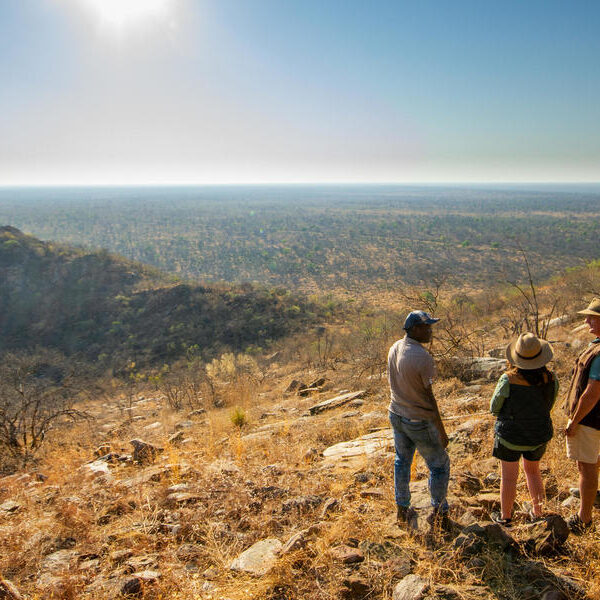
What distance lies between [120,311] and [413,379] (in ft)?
71.2

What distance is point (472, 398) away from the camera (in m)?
5.32

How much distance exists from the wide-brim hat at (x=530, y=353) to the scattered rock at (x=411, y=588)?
1413mm

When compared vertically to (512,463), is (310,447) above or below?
below

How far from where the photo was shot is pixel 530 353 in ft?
7.89

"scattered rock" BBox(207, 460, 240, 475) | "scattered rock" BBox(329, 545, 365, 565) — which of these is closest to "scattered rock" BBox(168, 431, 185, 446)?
"scattered rock" BBox(207, 460, 240, 475)

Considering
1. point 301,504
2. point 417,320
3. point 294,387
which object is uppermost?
point 417,320

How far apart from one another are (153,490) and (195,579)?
58.1 inches

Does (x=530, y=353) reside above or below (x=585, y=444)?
above

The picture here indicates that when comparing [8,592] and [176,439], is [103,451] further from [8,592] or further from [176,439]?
[8,592]

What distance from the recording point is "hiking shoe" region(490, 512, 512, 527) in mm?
2699

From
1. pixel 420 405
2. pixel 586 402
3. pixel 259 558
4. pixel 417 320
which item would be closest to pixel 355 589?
pixel 259 558

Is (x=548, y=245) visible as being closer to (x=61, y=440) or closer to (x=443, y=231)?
(x=443, y=231)

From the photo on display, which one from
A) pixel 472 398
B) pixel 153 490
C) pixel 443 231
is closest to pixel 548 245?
pixel 443 231

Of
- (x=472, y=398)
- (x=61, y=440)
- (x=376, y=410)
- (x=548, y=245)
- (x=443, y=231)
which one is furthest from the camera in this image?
(x=443, y=231)
